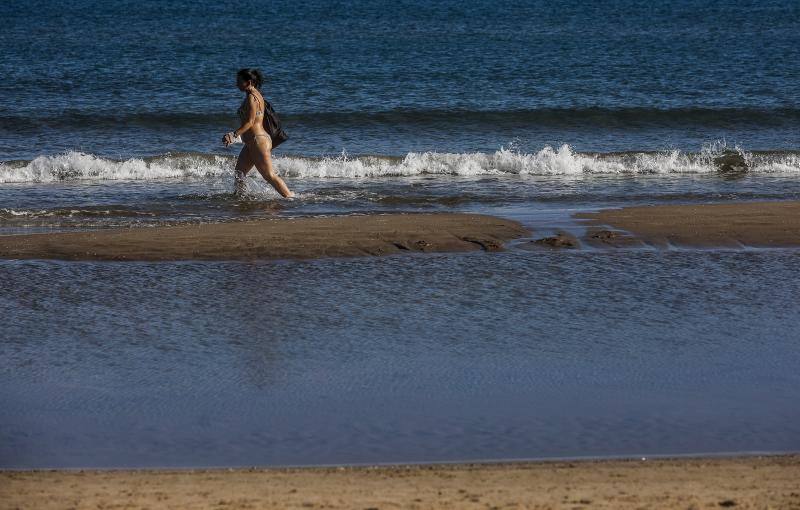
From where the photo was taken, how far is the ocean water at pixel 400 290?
5.95 meters

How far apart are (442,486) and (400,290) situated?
3.69 metres

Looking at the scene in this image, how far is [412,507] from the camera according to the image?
4.80 metres

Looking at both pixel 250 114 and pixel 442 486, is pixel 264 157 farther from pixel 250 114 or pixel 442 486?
pixel 442 486

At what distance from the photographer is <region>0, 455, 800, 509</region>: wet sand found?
4.87 meters

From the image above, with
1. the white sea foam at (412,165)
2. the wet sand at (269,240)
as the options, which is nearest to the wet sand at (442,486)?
the wet sand at (269,240)

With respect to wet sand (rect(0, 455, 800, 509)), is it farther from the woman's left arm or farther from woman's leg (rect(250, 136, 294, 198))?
woman's leg (rect(250, 136, 294, 198))

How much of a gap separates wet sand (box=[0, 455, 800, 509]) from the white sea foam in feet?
35.7

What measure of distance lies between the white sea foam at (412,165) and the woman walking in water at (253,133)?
10.0 feet

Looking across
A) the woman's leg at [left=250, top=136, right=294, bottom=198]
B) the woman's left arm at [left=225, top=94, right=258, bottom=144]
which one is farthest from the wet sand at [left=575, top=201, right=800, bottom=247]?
the woman's left arm at [left=225, top=94, right=258, bottom=144]

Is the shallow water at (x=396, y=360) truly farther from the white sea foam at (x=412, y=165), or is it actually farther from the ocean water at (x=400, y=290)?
the white sea foam at (x=412, y=165)

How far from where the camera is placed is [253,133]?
12.8m

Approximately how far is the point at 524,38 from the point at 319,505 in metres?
32.3

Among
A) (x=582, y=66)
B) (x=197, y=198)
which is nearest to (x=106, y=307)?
(x=197, y=198)

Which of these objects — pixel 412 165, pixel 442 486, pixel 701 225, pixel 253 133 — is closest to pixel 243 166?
pixel 253 133
